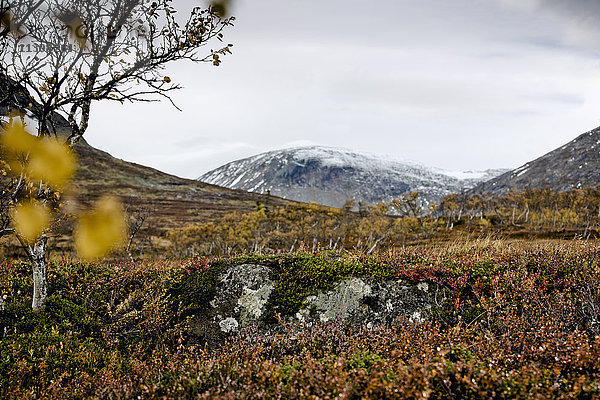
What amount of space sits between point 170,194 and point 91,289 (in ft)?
428

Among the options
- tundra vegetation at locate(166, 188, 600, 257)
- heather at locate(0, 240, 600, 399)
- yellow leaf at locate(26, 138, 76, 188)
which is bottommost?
tundra vegetation at locate(166, 188, 600, 257)

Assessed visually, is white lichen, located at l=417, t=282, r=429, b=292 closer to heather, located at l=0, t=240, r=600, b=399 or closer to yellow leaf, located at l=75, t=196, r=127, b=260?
heather, located at l=0, t=240, r=600, b=399

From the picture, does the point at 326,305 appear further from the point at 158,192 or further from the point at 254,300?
the point at 158,192

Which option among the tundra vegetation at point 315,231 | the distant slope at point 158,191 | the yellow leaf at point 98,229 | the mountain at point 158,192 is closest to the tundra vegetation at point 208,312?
the yellow leaf at point 98,229

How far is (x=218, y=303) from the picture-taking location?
8.32m

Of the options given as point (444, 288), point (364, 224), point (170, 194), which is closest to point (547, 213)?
point (364, 224)

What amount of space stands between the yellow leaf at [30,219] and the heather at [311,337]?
199cm

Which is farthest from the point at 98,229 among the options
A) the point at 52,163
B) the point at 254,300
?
the point at 254,300

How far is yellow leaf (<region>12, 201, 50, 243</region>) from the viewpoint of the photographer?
5.92 meters

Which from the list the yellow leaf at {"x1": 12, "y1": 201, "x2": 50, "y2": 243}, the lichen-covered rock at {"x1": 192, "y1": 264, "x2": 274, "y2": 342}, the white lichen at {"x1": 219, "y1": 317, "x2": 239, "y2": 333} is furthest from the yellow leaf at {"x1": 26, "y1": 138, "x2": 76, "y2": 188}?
the white lichen at {"x1": 219, "y1": 317, "x2": 239, "y2": 333}

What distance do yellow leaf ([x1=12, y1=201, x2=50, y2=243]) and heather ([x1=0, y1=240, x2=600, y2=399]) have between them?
1987 millimetres

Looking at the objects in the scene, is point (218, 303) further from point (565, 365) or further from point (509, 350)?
point (565, 365)

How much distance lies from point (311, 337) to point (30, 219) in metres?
5.73

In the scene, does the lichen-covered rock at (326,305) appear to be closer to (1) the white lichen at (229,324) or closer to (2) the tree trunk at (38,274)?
(1) the white lichen at (229,324)
